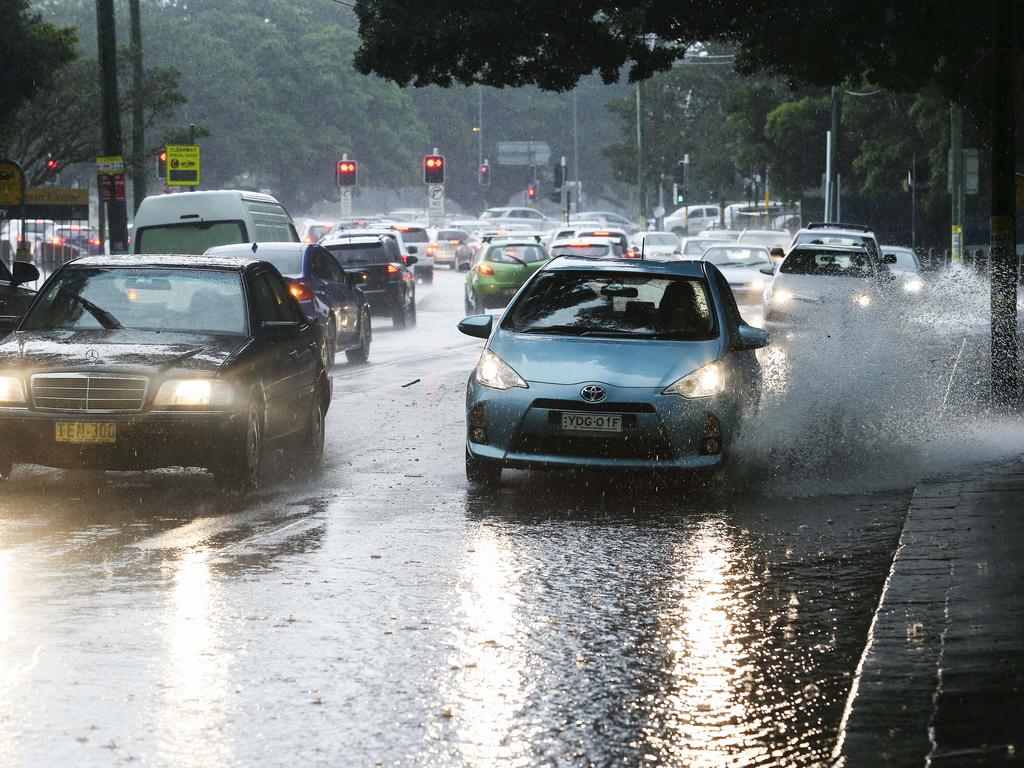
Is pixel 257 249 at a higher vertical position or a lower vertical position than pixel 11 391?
higher

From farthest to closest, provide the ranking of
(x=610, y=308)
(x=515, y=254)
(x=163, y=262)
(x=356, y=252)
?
(x=515, y=254) → (x=356, y=252) → (x=163, y=262) → (x=610, y=308)

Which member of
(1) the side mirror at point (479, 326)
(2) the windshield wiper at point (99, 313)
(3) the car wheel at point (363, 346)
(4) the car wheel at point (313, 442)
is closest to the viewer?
(2) the windshield wiper at point (99, 313)

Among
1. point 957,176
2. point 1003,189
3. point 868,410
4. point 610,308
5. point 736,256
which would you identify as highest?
point 957,176

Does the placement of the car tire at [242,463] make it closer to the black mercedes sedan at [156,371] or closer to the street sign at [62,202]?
the black mercedes sedan at [156,371]

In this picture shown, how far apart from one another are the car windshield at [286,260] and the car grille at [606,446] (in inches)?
427

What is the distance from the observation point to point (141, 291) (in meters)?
12.4

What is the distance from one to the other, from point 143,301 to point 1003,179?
7289 millimetres

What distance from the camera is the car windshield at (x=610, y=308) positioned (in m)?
12.1

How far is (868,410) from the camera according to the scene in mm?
16297

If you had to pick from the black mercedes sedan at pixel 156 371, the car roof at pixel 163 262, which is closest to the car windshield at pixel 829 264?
the black mercedes sedan at pixel 156 371

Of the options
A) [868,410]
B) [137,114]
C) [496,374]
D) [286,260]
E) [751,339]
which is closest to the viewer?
[496,374]

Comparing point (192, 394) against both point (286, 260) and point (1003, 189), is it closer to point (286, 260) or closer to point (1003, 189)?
point (1003, 189)

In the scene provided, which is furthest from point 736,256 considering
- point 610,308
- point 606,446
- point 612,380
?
point 606,446

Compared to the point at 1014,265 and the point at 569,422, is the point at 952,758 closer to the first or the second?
the point at 569,422
